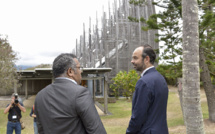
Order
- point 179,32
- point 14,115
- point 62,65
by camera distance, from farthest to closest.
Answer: point 179,32, point 14,115, point 62,65

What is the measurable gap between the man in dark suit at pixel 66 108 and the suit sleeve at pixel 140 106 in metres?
0.73

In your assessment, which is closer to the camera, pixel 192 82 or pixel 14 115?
pixel 192 82

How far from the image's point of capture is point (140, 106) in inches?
91.4

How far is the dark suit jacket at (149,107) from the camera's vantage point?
91.7 inches

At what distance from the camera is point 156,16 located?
11.9 meters

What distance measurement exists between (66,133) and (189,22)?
4.09 meters

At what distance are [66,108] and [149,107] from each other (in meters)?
1.03

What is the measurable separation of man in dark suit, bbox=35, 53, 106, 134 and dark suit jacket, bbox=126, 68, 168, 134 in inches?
29.4

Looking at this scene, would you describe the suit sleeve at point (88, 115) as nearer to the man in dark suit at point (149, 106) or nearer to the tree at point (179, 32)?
the man in dark suit at point (149, 106)

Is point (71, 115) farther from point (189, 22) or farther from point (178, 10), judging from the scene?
point (178, 10)

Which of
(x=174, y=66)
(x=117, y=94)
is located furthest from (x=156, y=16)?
(x=117, y=94)

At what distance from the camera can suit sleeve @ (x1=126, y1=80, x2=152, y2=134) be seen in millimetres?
2320

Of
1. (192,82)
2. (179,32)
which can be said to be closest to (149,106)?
(192,82)

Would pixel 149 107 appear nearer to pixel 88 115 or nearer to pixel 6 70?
pixel 88 115
